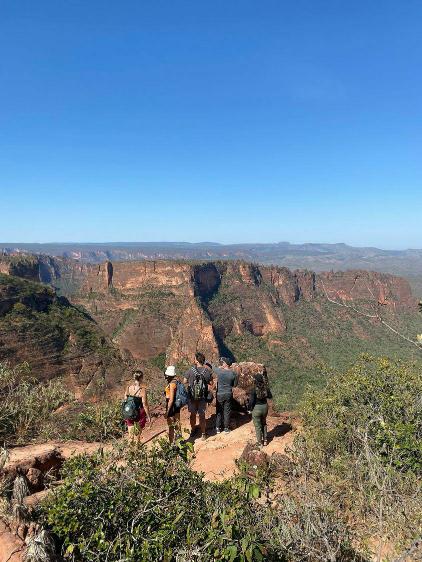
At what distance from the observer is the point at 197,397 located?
326 inches

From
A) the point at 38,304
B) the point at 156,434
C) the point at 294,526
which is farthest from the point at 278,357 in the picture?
the point at 294,526

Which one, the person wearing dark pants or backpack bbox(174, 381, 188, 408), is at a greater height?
backpack bbox(174, 381, 188, 408)

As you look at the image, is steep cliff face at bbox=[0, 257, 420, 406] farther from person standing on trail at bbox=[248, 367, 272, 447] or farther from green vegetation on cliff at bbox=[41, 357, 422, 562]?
green vegetation on cliff at bbox=[41, 357, 422, 562]

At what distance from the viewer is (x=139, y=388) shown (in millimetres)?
7637

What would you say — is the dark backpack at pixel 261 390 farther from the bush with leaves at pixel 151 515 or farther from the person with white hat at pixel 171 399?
the bush with leaves at pixel 151 515

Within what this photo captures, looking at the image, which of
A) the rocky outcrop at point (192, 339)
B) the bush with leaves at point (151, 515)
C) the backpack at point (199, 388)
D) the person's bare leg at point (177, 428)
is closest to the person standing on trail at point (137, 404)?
the person's bare leg at point (177, 428)

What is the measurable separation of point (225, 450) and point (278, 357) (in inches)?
2755

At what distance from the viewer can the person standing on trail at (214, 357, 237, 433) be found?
871 centimetres

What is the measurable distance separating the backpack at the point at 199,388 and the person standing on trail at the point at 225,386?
49cm

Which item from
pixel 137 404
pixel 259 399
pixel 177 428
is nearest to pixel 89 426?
pixel 137 404

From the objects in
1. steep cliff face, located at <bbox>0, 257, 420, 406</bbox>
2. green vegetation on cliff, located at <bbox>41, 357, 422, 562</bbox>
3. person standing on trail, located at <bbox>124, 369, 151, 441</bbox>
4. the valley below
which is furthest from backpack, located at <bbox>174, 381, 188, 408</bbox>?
steep cliff face, located at <bbox>0, 257, 420, 406</bbox>

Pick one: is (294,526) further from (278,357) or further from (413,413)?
(278,357)

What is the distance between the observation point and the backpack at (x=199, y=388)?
8281 millimetres

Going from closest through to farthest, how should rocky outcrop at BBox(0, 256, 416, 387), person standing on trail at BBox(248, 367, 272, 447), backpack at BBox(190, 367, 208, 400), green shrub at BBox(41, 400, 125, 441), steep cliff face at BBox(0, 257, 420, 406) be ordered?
1. person standing on trail at BBox(248, 367, 272, 447)
2. backpack at BBox(190, 367, 208, 400)
3. green shrub at BBox(41, 400, 125, 441)
4. steep cliff face at BBox(0, 257, 420, 406)
5. rocky outcrop at BBox(0, 256, 416, 387)
